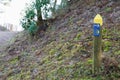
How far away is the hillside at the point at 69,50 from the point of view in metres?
6.36

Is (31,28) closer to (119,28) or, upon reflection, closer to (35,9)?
(35,9)

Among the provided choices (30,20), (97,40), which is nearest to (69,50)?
(97,40)

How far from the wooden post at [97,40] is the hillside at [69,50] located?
21cm

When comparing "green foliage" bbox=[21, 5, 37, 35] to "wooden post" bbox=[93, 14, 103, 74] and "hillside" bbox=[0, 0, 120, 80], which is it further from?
"wooden post" bbox=[93, 14, 103, 74]

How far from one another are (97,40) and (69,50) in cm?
207

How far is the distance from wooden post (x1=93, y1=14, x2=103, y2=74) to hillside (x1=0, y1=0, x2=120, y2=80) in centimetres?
21

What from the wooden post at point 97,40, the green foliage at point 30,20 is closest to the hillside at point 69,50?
the wooden post at point 97,40

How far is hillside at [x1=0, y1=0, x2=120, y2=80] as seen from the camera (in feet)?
20.9

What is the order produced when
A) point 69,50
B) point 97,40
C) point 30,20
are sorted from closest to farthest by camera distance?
point 97,40 < point 69,50 < point 30,20

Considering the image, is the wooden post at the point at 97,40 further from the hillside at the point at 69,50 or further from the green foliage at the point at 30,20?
the green foliage at the point at 30,20

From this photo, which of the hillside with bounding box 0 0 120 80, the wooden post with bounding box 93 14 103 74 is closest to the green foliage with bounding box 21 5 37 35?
the hillside with bounding box 0 0 120 80

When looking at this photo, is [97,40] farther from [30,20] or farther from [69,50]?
[30,20]

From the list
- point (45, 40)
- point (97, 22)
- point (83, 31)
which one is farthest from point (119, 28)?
point (45, 40)

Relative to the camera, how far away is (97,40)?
229 inches
